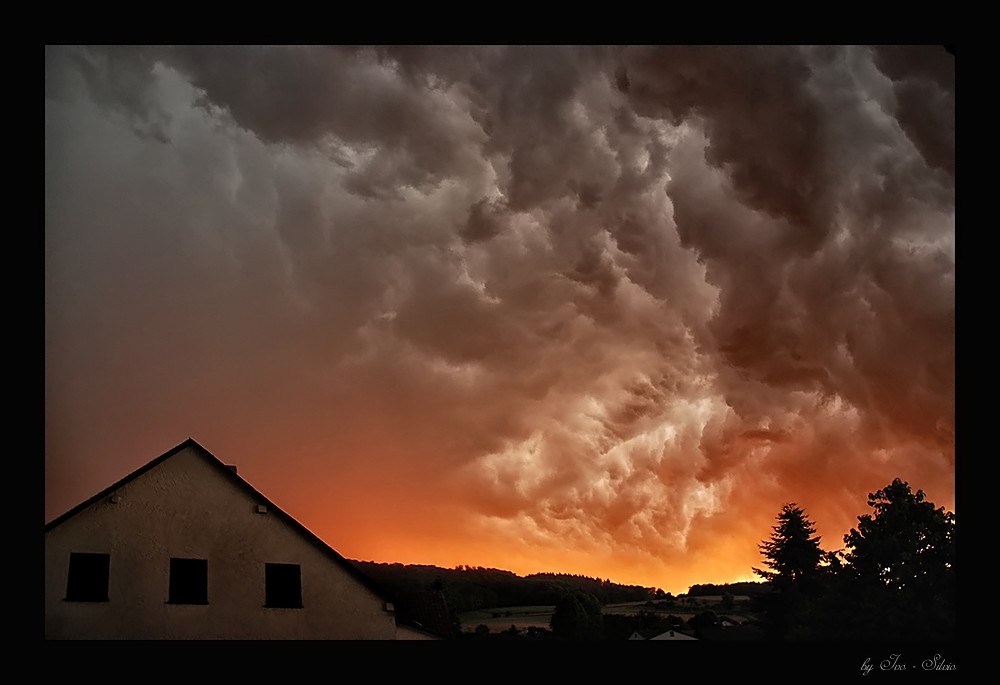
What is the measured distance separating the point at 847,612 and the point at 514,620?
8886 mm

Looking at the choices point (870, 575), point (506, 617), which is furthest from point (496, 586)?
point (870, 575)

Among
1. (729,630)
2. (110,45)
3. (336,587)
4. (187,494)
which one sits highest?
(110,45)

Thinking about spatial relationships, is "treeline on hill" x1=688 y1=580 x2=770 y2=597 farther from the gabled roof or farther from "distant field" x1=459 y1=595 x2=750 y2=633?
the gabled roof

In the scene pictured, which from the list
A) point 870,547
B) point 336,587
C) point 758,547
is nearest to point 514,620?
point 336,587

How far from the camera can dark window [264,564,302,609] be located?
71.8ft

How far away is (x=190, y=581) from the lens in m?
21.5

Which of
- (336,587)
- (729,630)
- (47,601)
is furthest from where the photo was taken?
(729,630)

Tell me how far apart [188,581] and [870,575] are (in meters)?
17.8

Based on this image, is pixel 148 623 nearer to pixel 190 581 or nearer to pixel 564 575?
pixel 190 581

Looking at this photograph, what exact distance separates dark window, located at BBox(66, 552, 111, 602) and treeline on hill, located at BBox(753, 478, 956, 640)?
15.8 metres

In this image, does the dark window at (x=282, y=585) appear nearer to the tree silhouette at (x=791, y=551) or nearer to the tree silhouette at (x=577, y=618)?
the tree silhouette at (x=577, y=618)

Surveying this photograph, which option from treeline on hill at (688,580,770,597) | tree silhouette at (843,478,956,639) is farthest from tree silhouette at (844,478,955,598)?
treeline on hill at (688,580,770,597)

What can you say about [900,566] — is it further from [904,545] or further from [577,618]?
[577,618]

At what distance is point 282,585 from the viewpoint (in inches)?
866
